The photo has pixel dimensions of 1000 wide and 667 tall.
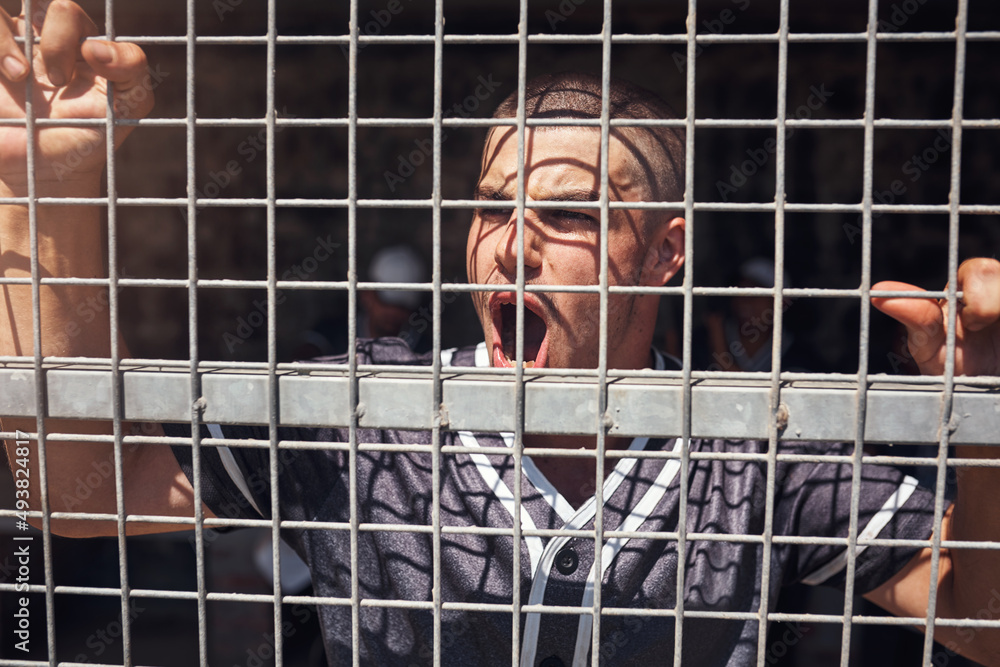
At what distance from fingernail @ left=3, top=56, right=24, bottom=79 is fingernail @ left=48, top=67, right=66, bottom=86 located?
3 cm

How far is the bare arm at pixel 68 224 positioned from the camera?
2.51 feet

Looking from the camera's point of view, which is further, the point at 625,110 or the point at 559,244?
the point at 625,110

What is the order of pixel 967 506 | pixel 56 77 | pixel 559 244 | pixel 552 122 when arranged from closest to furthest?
pixel 552 122
pixel 56 77
pixel 967 506
pixel 559 244

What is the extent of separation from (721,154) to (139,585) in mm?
3736

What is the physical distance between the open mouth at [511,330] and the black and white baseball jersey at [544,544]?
175 millimetres

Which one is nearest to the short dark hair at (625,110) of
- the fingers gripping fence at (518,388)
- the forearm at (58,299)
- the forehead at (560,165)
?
the forehead at (560,165)

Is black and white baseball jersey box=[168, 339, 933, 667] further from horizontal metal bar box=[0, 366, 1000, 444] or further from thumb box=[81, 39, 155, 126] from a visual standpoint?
thumb box=[81, 39, 155, 126]

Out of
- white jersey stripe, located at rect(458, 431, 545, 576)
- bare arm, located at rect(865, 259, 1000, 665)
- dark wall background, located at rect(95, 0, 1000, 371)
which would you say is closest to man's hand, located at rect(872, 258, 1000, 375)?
bare arm, located at rect(865, 259, 1000, 665)

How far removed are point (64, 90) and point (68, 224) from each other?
6.2 inches

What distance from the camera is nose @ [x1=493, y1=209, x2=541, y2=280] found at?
94 centimetres

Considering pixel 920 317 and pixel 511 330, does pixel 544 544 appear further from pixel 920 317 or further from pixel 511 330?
pixel 920 317

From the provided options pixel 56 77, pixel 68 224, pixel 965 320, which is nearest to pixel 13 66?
pixel 56 77

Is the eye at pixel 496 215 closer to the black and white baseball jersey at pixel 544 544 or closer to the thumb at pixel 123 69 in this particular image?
the black and white baseball jersey at pixel 544 544

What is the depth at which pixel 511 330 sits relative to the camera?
1.23 meters
